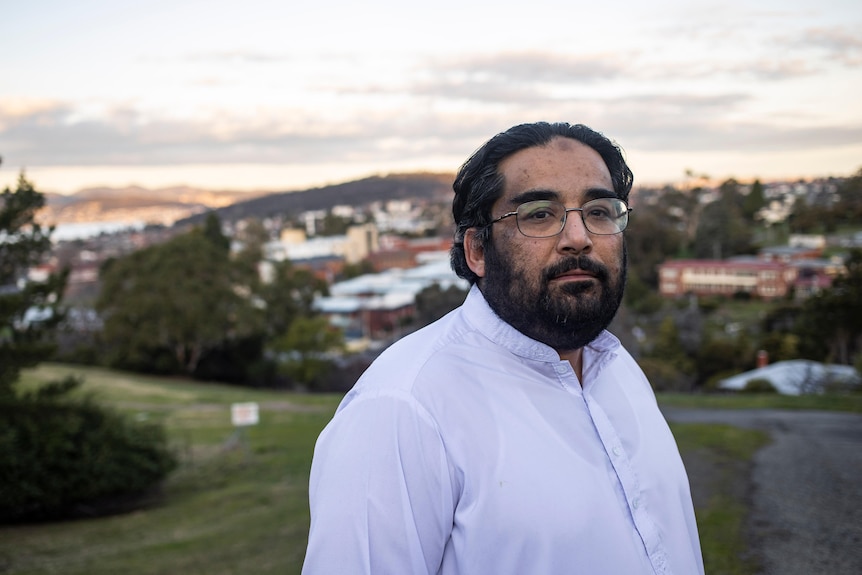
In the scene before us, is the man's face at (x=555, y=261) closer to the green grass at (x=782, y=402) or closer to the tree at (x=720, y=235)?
the green grass at (x=782, y=402)

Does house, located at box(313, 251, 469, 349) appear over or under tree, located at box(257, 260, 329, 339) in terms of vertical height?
under

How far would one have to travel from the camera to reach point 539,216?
6.23 ft

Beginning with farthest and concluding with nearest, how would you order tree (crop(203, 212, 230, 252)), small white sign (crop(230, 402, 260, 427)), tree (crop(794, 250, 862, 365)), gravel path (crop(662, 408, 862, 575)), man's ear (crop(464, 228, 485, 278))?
tree (crop(203, 212, 230, 252))
tree (crop(794, 250, 862, 365))
small white sign (crop(230, 402, 260, 427))
gravel path (crop(662, 408, 862, 575))
man's ear (crop(464, 228, 485, 278))

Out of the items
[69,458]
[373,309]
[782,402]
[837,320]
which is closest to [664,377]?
A: [837,320]

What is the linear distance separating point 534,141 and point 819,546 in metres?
5.99

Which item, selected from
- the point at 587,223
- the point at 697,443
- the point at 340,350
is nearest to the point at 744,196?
the point at 340,350

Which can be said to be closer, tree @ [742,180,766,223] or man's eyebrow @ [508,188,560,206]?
man's eyebrow @ [508,188,560,206]

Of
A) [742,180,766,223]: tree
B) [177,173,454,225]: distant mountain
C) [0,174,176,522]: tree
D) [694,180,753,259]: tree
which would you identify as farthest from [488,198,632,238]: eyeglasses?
[177,173,454,225]: distant mountain

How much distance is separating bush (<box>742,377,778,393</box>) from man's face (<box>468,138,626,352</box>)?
22.5m

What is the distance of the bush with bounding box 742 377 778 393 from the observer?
22375 millimetres

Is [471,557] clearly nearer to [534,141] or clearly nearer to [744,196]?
[534,141]

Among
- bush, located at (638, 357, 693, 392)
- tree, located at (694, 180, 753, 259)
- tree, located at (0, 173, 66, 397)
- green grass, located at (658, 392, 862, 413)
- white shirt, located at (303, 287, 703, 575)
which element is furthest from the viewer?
tree, located at (694, 180, 753, 259)

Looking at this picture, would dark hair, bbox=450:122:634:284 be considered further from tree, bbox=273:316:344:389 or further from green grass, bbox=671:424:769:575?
tree, bbox=273:316:344:389

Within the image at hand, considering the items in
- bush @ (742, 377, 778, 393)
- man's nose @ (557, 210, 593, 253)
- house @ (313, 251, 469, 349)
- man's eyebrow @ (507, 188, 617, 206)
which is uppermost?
man's eyebrow @ (507, 188, 617, 206)
